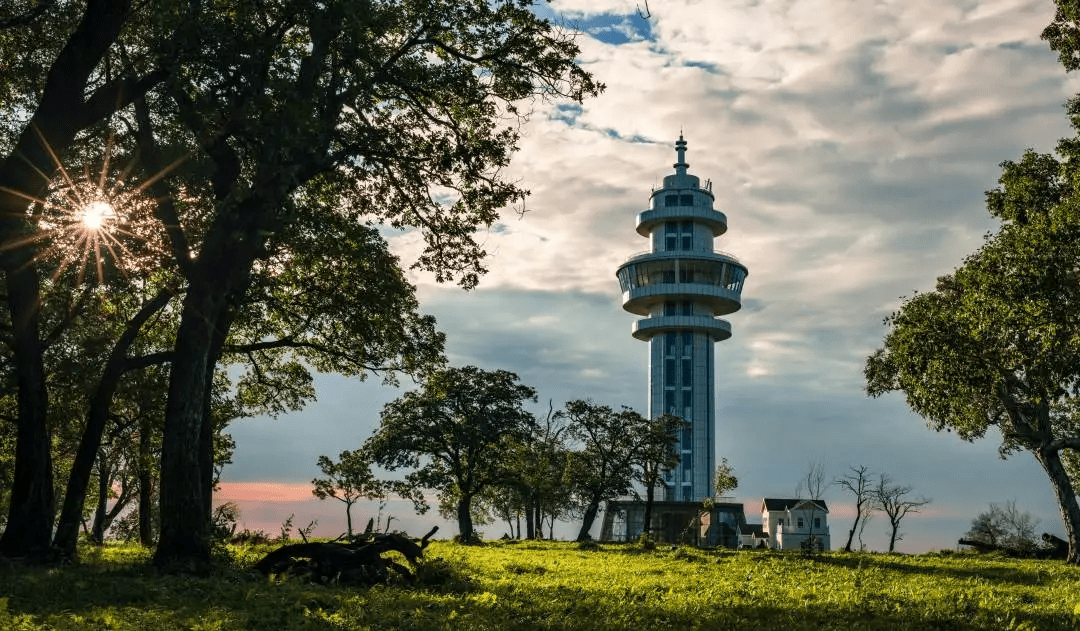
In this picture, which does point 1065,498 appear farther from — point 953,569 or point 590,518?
point 590,518

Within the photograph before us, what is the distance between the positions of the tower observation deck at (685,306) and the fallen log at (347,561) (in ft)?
269

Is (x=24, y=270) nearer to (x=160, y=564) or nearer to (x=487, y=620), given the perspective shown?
(x=160, y=564)

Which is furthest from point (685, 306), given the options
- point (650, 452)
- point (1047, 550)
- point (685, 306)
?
point (1047, 550)

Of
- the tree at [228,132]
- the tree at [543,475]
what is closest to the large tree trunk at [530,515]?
the tree at [543,475]

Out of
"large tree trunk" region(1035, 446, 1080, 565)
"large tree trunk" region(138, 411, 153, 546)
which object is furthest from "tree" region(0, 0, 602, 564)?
"large tree trunk" region(1035, 446, 1080, 565)

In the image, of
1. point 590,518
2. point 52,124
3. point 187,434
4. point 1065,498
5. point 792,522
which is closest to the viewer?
point 52,124

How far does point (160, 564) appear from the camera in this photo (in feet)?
58.4

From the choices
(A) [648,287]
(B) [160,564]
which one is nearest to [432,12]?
(B) [160,564]

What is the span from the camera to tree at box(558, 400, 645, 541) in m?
65.5

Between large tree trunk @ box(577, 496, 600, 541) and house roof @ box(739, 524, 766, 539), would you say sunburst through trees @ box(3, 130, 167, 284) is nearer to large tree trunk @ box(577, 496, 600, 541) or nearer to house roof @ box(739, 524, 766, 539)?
large tree trunk @ box(577, 496, 600, 541)

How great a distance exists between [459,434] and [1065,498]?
Result: 33908 mm

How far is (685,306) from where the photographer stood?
102 metres

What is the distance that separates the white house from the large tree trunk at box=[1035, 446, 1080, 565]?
59503mm

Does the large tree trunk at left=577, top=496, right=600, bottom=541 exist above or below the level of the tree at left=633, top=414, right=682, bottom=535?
below
